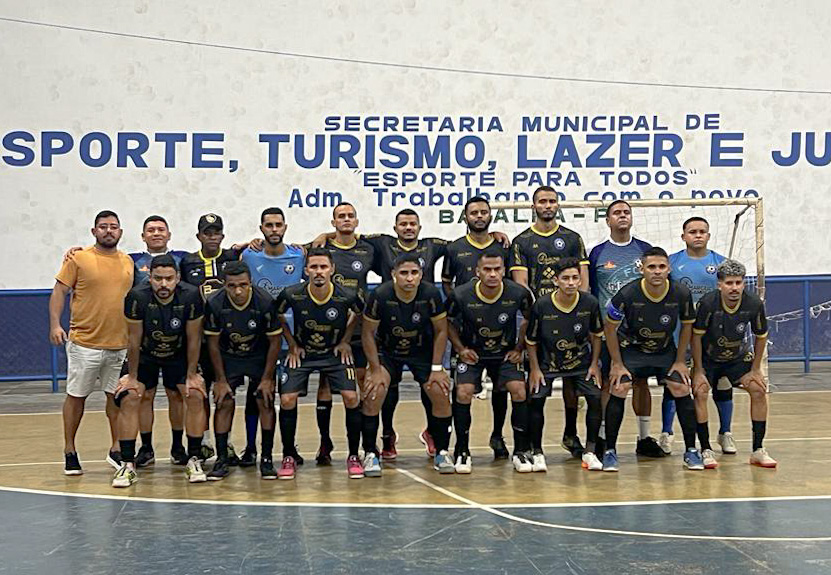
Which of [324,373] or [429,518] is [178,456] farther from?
[429,518]

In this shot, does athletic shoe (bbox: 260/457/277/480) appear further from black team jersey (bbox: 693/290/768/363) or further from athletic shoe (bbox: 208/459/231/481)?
black team jersey (bbox: 693/290/768/363)

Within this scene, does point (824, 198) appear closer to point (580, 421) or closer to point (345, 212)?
point (580, 421)

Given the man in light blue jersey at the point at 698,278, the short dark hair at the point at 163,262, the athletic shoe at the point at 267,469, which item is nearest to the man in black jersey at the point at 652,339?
the man in light blue jersey at the point at 698,278

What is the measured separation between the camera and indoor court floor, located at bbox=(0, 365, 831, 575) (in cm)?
558

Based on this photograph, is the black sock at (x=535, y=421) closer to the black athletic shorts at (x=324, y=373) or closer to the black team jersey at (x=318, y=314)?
the black athletic shorts at (x=324, y=373)

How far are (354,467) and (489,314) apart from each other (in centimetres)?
131

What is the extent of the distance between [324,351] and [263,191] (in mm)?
6265

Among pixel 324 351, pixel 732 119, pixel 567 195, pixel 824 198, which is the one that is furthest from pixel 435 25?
pixel 324 351

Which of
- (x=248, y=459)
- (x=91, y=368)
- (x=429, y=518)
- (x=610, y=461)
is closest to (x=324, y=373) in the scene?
(x=248, y=459)

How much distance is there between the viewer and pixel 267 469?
7.68 meters

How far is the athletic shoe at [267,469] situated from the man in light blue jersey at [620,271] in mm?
2167

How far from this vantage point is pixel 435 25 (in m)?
13.8

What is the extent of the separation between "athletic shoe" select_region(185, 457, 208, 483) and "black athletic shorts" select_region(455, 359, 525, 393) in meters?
1.74

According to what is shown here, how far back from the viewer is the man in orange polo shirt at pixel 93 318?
7.88m
